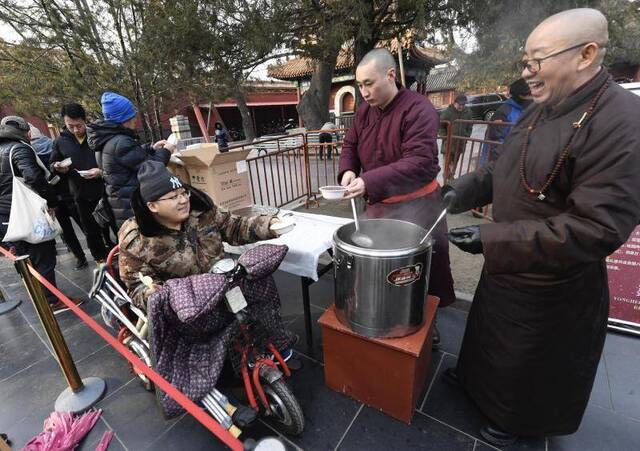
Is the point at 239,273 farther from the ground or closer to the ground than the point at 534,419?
farther from the ground

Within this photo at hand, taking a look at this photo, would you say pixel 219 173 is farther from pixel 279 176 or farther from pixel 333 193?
pixel 279 176

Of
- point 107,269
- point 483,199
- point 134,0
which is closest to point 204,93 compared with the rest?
point 134,0

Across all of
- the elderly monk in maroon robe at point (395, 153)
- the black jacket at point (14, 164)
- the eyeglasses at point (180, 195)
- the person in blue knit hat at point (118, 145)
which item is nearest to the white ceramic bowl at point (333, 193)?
the elderly monk in maroon robe at point (395, 153)

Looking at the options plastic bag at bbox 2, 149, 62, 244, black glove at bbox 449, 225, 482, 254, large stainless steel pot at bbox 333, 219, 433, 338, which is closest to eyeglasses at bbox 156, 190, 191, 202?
large stainless steel pot at bbox 333, 219, 433, 338

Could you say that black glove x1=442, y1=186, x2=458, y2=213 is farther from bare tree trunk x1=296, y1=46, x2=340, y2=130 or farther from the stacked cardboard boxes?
bare tree trunk x1=296, y1=46, x2=340, y2=130

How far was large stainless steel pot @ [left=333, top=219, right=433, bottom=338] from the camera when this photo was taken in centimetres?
150

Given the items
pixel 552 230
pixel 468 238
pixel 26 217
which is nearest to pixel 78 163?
pixel 26 217

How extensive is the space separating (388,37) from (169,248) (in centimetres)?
406

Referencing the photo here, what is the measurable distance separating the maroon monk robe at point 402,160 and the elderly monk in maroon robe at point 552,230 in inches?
12.1

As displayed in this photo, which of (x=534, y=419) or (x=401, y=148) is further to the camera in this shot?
(x=401, y=148)

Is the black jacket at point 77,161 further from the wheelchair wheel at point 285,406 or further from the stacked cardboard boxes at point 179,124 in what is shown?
the stacked cardboard boxes at point 179,124

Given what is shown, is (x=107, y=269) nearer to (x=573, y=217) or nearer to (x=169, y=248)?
(x=169, y=248)

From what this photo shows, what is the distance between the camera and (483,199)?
1797 mm

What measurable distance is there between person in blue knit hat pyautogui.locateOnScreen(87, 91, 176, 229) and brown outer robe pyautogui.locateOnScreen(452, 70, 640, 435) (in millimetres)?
2812
